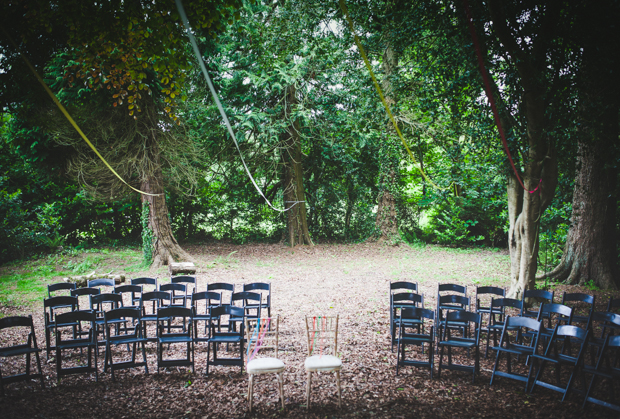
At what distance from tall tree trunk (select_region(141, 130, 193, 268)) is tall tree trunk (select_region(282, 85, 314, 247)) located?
19.3 ft

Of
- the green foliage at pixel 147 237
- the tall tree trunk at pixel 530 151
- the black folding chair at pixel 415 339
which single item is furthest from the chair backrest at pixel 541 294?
the green foliage at pixel 147 237

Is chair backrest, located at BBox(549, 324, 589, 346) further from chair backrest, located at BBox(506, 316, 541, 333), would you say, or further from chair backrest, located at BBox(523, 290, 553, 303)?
chair backrest, located at BBox(523, 290, 553, 303)

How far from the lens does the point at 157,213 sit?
13164 millimetres

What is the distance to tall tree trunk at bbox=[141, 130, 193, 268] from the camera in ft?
42.6

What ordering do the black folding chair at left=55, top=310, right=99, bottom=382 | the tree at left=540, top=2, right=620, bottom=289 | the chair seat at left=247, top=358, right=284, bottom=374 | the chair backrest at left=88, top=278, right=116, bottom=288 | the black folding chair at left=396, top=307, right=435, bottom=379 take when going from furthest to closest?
the chair backrest at left=88, top=278, right=116, bottom=288, the tree at left=540, top=2, right=620, bottom=289, the black folding chair at left=396, top=307, right=435, bottom=379, the black folding chair at left=55, top=310, right=99, bottom=382, the chair seat at left=247, top=358, right=284, bottom=374

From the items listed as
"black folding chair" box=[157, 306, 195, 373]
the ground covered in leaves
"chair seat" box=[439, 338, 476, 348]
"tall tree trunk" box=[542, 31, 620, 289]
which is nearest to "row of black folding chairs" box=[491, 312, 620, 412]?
the ground covered in leaves

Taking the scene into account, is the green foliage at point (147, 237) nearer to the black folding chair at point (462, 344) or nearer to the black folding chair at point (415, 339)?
the black folding chair at point (415, 339)

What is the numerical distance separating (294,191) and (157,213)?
667 centimetres

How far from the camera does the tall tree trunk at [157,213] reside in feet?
42.6

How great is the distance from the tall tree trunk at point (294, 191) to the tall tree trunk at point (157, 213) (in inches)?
232

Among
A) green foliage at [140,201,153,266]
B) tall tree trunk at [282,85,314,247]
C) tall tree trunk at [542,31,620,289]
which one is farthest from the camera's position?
tall tree trunk at [282,85,314,247]

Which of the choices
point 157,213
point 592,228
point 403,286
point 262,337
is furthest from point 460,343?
point 157,213

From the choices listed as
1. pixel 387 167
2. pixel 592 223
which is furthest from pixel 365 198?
pixel 592 223

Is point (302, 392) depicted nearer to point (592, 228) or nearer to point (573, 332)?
point (573, 332)
